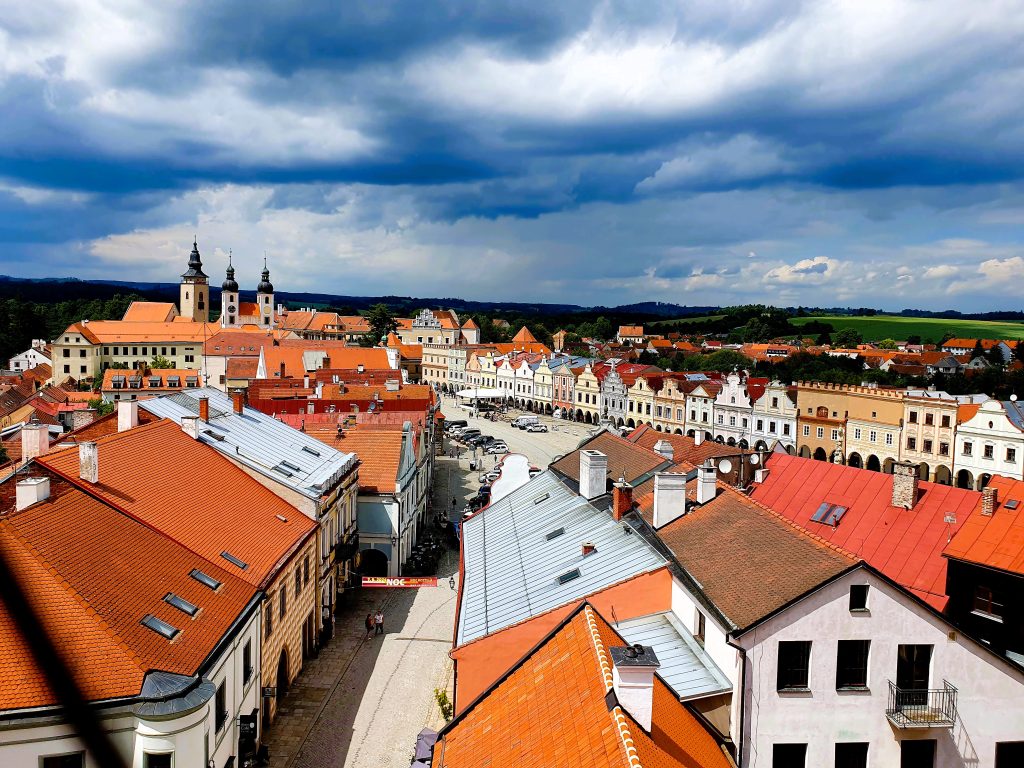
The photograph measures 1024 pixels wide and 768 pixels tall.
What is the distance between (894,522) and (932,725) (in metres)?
12.6

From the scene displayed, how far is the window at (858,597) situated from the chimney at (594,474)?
10934 millimetres

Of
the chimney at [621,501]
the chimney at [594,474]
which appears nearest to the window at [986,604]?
the chimney at [621,501]

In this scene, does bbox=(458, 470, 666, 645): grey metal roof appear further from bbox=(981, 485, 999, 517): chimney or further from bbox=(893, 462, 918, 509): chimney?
bbox=(981, 485, 999, 517): chimney

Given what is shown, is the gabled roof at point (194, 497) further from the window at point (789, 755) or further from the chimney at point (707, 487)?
the window at point (789, 755)

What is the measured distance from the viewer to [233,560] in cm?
2125

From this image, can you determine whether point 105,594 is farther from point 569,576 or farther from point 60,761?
point 569,576

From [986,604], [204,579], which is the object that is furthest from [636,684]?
[986,604]

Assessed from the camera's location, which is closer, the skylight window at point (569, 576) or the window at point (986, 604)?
the skylight window at point (569, 576)

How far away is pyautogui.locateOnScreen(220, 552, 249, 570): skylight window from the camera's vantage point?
21.2m

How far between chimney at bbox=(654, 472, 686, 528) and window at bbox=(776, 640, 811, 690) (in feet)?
19.7

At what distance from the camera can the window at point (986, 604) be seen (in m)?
20.5

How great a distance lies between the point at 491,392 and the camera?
10194 cm

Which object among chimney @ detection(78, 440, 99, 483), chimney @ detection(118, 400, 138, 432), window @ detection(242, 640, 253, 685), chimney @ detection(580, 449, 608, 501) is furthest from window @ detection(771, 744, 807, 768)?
chimney @ detection(118, 400, 138, 432)

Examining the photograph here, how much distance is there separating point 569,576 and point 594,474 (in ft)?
18.4
